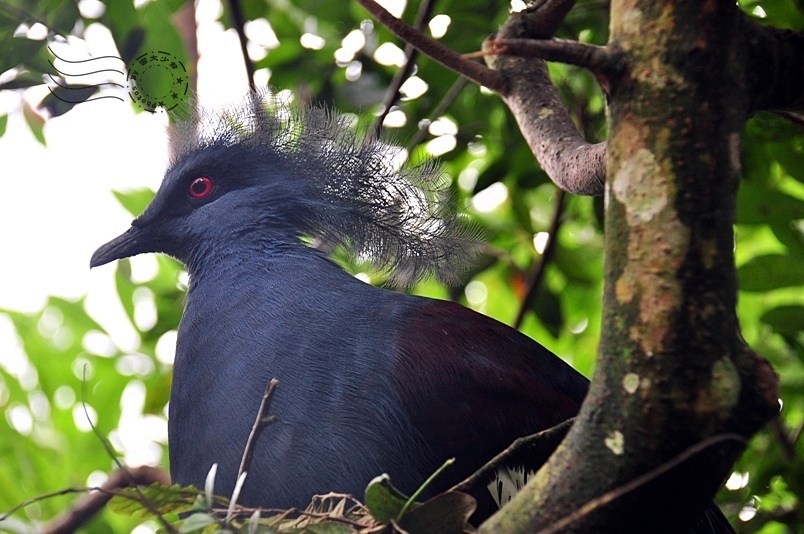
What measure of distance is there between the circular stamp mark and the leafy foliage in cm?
4

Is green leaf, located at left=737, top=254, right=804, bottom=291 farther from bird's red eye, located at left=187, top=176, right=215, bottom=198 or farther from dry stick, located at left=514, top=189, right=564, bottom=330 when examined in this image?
bird's red eye, located at left=187, top=176, right=215, bottom=198

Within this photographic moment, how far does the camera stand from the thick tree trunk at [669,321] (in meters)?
1.30

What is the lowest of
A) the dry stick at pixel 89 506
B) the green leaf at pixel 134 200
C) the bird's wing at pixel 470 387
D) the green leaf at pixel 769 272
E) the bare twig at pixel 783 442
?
the dry stick at pixel 89 506

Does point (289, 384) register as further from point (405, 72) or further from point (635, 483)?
point (405, 72)

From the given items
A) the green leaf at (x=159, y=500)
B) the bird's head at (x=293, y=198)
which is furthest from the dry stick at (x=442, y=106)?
the green leaf at (x=159, y=500)

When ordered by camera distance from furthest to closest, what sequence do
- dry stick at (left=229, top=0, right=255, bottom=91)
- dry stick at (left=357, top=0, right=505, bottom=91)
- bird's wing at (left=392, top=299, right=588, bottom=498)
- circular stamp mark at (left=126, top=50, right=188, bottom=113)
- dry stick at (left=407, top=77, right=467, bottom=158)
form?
A: dry stick at (left=407, top=77, right=467, bottom=158)
dry stick at (left=229, top=0, right=255, bottom=91)
circular stamp mark at (left=126, top=50, right=188, bottom=113)
bird's wing at (left=392, top=299, right=588, bottom=498)
dry stick at (left=357, top=0, right=505, bottom=91)

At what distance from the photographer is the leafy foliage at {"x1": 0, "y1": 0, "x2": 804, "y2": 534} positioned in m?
2.80

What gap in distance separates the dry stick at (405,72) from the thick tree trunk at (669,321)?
5.52ft

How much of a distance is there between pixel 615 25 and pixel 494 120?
2.33 metres

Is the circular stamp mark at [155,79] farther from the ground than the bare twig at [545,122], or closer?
farther from the ground

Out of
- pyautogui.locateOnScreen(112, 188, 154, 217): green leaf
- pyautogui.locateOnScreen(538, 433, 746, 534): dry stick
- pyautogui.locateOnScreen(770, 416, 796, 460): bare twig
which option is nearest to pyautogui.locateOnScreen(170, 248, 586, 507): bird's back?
pyautogui.locateOnScreen(770, 416, 796, 460): bare twig

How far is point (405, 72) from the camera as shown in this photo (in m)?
3.16

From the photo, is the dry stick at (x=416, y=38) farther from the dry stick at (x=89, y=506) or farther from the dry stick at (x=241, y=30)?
the dry stick at (x=89, y=506)

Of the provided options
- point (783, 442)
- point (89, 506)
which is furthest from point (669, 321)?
point (89, 506)
